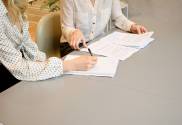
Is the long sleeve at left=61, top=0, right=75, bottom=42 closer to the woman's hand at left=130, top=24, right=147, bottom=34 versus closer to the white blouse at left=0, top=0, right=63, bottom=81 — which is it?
the woman's hand at left=130, top=24, right=147, bottom=34

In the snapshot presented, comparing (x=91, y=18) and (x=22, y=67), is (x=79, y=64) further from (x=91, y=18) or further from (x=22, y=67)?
(x=91, y=18)

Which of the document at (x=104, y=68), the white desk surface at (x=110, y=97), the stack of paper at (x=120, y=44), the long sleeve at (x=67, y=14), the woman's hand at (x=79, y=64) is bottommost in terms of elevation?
the white desk surface at (x=110, y=97)

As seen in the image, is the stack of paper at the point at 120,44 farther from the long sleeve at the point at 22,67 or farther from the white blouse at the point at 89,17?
the long sleeve at the point at 22,67

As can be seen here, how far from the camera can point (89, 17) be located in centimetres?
181

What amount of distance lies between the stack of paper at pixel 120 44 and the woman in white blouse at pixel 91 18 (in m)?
0.09

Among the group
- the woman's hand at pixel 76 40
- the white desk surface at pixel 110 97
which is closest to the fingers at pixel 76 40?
the woman's hand at pixel 76 40

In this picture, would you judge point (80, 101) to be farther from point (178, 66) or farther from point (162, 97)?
point (178, 66)

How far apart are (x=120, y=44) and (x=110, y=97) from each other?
0.51m

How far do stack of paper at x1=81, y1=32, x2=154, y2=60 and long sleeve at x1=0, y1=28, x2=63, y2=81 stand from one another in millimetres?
314

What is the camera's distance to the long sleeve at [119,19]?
69.5 inches

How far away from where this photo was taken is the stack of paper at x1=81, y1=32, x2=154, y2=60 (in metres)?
1.44

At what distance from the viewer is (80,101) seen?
3.56 feet

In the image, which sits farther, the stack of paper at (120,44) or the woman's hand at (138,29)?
the woman's hand at (138,29)

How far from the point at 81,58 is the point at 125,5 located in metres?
1.08
